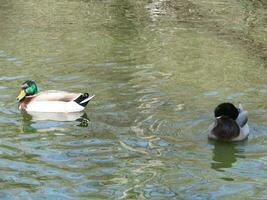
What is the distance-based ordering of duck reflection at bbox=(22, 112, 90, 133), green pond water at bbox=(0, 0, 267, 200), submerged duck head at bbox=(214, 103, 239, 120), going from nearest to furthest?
1. green pond water at bbox=(0, 0, 267, 200)
2. submerged duck head at bbox=(214, 103, 239, 120)
3. duck reflection at bbox=(22, 112, 90, 133)

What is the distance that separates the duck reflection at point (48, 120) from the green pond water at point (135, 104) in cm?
2

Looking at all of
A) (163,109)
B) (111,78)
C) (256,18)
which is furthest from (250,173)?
(256,18)

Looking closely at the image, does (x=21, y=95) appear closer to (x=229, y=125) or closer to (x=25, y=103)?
(x=25, y=103)

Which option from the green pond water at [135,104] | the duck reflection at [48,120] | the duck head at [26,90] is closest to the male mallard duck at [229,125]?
the green pond water at [135,104]

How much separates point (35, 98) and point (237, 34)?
9106 mm

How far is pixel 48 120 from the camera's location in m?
12.2

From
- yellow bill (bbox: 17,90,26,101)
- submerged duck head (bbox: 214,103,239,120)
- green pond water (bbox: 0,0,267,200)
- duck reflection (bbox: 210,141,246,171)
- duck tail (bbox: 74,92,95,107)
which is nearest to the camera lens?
green pond water (bbox: 0,0,267,200)

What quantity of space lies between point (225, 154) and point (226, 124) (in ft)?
2.07

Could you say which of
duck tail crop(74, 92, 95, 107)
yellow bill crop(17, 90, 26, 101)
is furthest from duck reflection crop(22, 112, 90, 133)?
yellow bill crop(17, 90, 26, 101)

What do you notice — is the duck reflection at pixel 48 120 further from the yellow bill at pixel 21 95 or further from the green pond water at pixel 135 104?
the yellow bill at pixel 21 95

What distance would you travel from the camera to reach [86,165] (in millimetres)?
9648

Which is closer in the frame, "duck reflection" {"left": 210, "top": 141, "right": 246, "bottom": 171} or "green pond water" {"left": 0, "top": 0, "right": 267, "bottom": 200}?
"green pond water" {"left": 0, "top": 0, "right": 267, "bottom": 200}

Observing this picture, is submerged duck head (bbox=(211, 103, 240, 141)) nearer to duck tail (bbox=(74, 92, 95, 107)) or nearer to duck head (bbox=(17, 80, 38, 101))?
duck tail (bbox=(74, 92, 95, 107))

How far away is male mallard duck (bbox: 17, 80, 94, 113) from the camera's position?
489 inches
